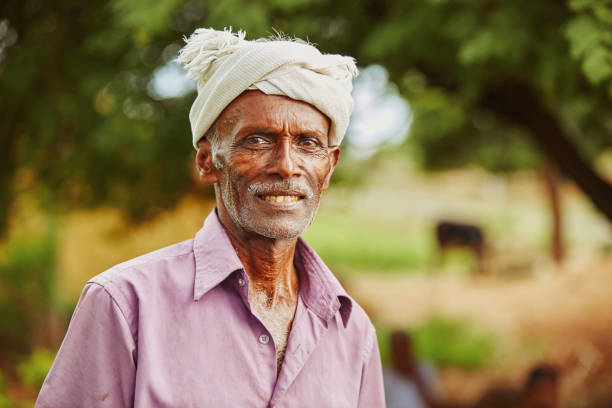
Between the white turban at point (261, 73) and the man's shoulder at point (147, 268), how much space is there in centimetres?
37

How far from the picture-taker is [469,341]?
888cm

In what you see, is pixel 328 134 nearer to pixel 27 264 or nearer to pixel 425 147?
pixel 27 264

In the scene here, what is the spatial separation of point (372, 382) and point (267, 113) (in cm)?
90

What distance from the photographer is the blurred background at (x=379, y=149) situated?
3.64 m

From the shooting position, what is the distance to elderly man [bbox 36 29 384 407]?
4.68 ft

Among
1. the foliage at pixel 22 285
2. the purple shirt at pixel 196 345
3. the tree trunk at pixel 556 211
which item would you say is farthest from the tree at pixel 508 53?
the tree trunk at pixel 556 211

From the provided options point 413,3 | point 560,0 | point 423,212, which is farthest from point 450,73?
point 423,212

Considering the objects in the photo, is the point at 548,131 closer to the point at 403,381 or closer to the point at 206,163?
the point at 403,381

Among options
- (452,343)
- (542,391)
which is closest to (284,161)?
(542,391)

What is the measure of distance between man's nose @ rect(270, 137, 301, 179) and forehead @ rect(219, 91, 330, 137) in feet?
0.14

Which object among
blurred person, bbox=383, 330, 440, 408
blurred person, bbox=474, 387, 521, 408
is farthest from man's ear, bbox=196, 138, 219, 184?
blurred person, bbox=474, 387, 521, 408

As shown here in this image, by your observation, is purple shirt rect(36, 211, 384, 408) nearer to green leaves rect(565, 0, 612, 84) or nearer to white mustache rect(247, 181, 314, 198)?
white mustache rect(247, 181, 314, 198)

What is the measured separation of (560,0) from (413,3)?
918 millimetres

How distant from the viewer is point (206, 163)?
5.81 ft
